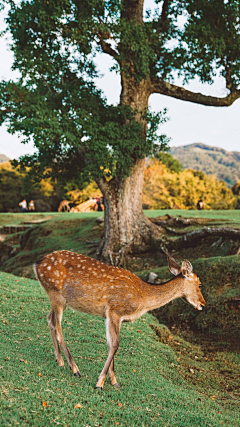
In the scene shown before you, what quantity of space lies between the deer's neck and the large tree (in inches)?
365

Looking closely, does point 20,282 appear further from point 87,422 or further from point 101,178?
point 87,422

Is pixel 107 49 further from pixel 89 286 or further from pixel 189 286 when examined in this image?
pixel 89 286

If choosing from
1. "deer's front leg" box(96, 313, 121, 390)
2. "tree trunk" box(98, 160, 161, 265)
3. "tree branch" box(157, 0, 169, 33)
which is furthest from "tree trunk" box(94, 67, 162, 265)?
"deer's front leg" box(96, 313, 121, 390)

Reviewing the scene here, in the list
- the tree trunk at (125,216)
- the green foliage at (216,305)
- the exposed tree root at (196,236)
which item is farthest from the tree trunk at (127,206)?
the green foliage at (216,305)

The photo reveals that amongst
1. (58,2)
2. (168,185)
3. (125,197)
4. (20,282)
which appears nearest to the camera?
(20,282)

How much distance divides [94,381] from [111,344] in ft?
1.79

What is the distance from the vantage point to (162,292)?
5.68m

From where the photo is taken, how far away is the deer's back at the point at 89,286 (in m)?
5.19

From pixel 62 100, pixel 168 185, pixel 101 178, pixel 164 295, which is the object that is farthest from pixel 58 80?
pixel 168 185

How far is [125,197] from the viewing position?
16.5m

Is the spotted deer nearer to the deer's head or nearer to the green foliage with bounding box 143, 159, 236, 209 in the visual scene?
the deer's head

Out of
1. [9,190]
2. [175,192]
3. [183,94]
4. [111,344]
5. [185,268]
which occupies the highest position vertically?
[183,94]

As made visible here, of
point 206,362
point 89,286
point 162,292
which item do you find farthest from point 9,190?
point 89,286

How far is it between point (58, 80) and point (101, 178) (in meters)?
4.33
